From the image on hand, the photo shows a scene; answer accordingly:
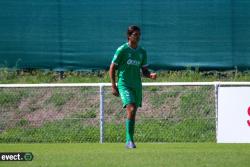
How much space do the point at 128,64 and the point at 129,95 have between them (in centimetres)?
48

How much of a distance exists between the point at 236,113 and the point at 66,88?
3.95m

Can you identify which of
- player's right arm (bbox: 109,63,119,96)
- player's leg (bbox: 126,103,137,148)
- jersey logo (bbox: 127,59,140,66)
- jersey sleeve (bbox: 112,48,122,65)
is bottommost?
player's leg (bbox: 126,103,137,148)

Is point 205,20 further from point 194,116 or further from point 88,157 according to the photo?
point 88,157

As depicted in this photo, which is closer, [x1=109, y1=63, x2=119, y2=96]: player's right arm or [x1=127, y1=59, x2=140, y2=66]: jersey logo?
[x1=109, y1=63, x2=119, y2=96]: player's right arm

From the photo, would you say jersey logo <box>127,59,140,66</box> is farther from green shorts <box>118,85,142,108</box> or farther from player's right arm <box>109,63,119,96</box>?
green shorts <box>118,85,142,108</box>

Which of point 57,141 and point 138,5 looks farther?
point 138,5

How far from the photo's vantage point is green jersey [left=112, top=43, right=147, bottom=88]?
1359cm

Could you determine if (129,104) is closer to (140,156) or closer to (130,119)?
→ (130,119)

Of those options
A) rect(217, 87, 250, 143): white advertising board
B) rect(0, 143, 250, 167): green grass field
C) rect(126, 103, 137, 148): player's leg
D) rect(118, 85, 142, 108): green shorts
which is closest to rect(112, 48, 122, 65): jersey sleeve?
rect(118, 85, 142, 108): green shorts

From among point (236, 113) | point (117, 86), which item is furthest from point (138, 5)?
point (117, 86)

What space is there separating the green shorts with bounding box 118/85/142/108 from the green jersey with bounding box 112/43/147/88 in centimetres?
6

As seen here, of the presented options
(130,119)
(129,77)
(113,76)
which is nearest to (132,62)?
(129,77)

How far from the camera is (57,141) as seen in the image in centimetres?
1736

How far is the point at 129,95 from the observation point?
13.5 m
